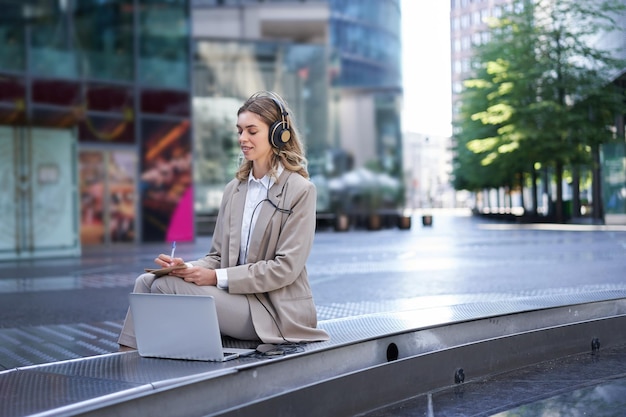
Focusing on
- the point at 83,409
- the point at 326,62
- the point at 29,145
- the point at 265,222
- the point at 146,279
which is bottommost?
the point at 83,409

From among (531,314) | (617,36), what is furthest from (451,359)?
(617,36)

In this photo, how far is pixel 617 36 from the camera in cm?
3369

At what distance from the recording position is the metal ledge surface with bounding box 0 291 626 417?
324cm

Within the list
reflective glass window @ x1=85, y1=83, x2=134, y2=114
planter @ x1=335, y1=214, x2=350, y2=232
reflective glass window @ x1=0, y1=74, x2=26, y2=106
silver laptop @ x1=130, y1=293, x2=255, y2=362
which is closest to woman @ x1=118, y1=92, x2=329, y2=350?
silver laptop @ x1=130, y1=293, x2=255, y2=362

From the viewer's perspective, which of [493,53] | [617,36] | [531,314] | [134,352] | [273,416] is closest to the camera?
[273,416]

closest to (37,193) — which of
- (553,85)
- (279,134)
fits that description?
(279,134)

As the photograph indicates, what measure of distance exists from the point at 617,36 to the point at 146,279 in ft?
108

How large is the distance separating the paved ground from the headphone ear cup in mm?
2119

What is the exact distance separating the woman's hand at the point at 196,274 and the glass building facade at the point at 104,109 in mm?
17138

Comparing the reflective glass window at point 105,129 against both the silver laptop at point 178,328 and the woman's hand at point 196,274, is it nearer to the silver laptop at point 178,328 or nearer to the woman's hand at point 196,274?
the woman's hand at point 196,274

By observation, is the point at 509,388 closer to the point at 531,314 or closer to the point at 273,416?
the point at 531,314

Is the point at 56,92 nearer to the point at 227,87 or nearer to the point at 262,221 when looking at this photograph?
the point at 227,87

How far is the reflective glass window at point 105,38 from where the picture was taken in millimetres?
22703

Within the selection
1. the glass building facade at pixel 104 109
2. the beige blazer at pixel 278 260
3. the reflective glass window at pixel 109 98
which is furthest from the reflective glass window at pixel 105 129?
the beige blazer at pixel 278 260
